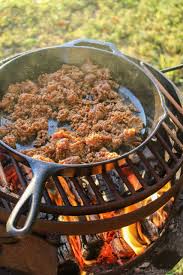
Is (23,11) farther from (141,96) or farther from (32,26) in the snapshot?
(141,96)

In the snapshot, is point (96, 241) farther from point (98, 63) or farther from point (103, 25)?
point (103, 25)

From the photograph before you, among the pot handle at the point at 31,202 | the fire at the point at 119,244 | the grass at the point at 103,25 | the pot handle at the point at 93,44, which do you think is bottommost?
the fire at the point at 119,244

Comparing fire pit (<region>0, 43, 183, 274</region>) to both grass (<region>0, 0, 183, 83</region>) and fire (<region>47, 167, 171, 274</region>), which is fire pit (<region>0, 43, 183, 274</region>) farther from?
grass (<region>0, 0, 183, 83</region>)

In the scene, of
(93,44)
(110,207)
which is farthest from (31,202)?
(93,44)

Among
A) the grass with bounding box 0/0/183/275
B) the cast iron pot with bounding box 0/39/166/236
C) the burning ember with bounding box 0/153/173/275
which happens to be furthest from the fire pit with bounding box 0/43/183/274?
the grass with bounding box 0/0/183/275

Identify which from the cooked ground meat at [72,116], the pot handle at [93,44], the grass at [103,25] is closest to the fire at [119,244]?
the cooked ground meat at [72,116]

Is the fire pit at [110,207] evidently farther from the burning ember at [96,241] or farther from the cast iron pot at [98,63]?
the cast iron pot at [98,63]

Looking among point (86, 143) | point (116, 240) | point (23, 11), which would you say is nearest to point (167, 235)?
point (116, 240)
